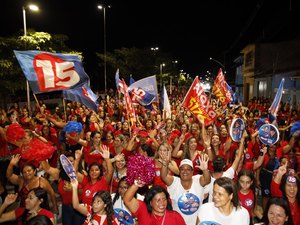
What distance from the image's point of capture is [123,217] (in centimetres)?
389

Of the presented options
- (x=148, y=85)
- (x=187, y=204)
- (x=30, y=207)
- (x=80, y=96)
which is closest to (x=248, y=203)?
(x=187, y=204)

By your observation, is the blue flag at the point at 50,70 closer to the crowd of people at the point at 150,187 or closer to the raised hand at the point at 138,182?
the crowd of people at the point at 150,187

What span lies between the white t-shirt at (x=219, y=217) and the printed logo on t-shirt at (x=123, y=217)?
2.86ft

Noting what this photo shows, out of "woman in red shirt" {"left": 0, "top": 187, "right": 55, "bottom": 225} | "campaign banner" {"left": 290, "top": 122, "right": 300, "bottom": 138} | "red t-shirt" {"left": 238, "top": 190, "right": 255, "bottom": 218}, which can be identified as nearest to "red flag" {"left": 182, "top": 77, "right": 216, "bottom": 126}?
"campaign banner" {"left": 290, "top": 122, "right": 300, "bottom": 138}

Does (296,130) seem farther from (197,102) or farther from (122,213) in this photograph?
(122,213)

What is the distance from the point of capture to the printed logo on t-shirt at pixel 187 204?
4.19m

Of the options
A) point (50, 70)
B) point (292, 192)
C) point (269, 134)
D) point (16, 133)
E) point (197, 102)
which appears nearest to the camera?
point (292, 192)

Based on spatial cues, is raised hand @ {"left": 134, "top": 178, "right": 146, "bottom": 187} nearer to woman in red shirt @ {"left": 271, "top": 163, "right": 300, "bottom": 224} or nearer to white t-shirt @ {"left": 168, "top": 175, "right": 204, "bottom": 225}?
white t-shirt @ {"left": 168, "top": 175, "right": 204, "bottom": 225}

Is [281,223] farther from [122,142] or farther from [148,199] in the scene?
[122,142]

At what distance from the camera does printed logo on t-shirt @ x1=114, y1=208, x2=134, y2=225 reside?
385 cm

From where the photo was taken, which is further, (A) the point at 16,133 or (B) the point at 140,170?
(A) the point at 16,133

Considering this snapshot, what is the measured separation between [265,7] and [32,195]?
4640 cm

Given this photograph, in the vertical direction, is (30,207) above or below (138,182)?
below

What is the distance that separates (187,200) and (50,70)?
13.8 feet
